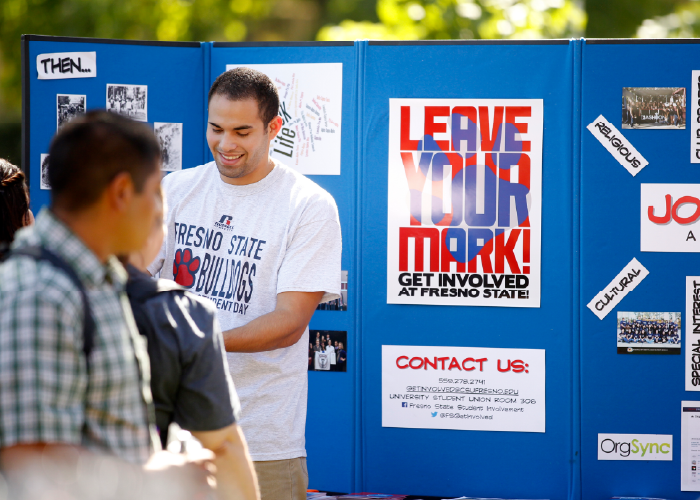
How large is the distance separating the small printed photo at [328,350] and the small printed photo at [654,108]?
1601 mm

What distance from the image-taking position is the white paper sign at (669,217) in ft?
10.2

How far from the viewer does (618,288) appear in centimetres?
317

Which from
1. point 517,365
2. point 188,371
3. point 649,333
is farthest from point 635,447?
point 188,371

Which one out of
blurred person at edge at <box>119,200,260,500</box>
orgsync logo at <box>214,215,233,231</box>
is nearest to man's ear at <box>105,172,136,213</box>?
blurred person at edge at <box>119,200,260,500</box>

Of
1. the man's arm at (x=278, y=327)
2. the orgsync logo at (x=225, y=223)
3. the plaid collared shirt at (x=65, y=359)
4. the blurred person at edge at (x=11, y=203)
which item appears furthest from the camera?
the orgsync logo at (x=225, y=223)

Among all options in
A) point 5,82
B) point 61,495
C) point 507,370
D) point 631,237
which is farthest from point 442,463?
point 5,82

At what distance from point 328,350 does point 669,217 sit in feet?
5.35

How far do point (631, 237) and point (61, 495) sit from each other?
2.75 meters

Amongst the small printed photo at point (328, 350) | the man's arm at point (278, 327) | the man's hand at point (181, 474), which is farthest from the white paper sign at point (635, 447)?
the man's hand at point (181, 474)

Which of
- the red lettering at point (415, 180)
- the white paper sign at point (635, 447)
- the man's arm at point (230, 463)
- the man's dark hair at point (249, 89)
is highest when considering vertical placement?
the man's dark hair at point (249, 89)

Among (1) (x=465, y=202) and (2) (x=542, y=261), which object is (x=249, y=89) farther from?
(2) (x=542, y=261)

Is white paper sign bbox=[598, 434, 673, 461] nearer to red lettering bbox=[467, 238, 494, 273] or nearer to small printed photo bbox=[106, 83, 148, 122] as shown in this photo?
red lettering bbox=[467, 238, 494, 273]

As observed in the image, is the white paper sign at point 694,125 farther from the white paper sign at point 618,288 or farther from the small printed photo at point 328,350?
the small printed photo at point 328,350

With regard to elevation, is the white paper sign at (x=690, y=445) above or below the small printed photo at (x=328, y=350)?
below
